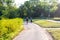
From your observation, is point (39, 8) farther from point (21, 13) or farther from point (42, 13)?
point (21, 13)

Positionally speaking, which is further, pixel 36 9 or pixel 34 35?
pixel 36 9

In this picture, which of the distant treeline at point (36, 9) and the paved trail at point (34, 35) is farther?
the distant treeline at point (36, 9)

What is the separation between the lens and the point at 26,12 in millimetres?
71062

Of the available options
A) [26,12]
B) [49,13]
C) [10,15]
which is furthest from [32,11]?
[10,15]

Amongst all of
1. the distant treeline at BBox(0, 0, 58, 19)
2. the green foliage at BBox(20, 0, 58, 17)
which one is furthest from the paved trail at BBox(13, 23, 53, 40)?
the green foliage at BBox(20, 0, 58, 17)

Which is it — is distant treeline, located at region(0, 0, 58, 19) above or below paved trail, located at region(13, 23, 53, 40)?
below

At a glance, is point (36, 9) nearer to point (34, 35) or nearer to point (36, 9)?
point (36, 9)

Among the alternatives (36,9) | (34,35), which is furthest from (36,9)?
(34,35)

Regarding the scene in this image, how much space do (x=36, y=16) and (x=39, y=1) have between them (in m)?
8.02

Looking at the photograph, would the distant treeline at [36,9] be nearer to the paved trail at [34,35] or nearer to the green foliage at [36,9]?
the green foliage at [36,9]

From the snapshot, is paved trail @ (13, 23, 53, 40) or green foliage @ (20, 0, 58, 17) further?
green foliage @ (20, 0, 58, 17)

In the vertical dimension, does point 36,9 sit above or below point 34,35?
below

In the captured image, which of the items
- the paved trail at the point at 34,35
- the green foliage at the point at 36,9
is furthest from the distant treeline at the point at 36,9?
the paved trail at the point at 34,35

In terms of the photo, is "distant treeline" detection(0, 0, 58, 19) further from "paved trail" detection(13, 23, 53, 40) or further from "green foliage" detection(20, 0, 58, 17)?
"paved trail" detection(13, 23, 53, 40)
